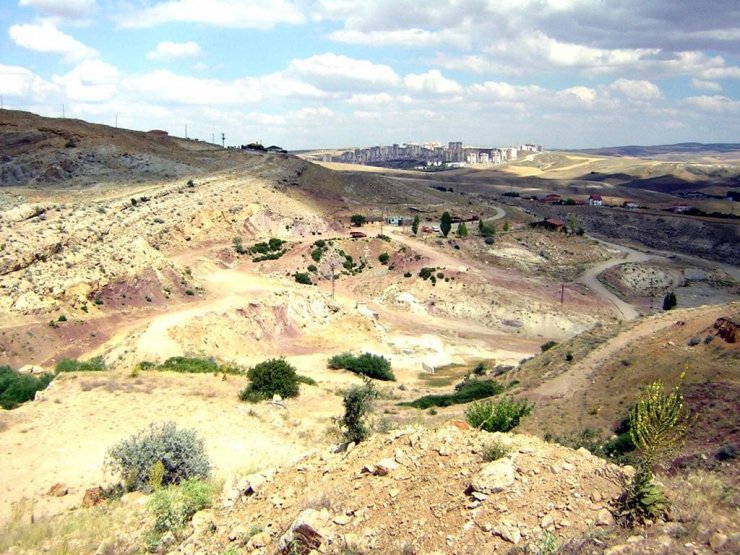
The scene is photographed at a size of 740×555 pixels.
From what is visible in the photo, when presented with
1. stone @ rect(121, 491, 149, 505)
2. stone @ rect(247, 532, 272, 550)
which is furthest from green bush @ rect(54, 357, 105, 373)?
stone @ rect(247, 532, 272, 550)

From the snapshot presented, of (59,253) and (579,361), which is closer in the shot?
(579,361)

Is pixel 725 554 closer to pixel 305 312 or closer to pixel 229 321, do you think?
pixel 229 321

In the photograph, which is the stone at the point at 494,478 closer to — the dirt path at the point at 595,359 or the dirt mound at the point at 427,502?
the dirt mound at the point at 427,502

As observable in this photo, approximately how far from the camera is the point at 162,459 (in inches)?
572

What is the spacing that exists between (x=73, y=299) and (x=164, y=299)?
5886 mm

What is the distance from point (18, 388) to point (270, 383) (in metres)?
9.25

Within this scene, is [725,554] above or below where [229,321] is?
above

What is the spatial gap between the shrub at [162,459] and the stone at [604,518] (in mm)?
9419

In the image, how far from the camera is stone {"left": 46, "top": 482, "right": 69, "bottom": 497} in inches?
586

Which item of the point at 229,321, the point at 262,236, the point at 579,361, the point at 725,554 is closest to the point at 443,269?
the point at 262,236

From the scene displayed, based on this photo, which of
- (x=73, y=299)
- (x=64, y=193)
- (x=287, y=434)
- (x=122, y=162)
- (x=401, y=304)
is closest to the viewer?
(x=287, y=434)

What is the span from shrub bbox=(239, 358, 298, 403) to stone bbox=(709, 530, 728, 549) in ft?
58.7

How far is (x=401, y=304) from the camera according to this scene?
181ft

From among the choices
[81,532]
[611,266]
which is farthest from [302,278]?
[81,532]
